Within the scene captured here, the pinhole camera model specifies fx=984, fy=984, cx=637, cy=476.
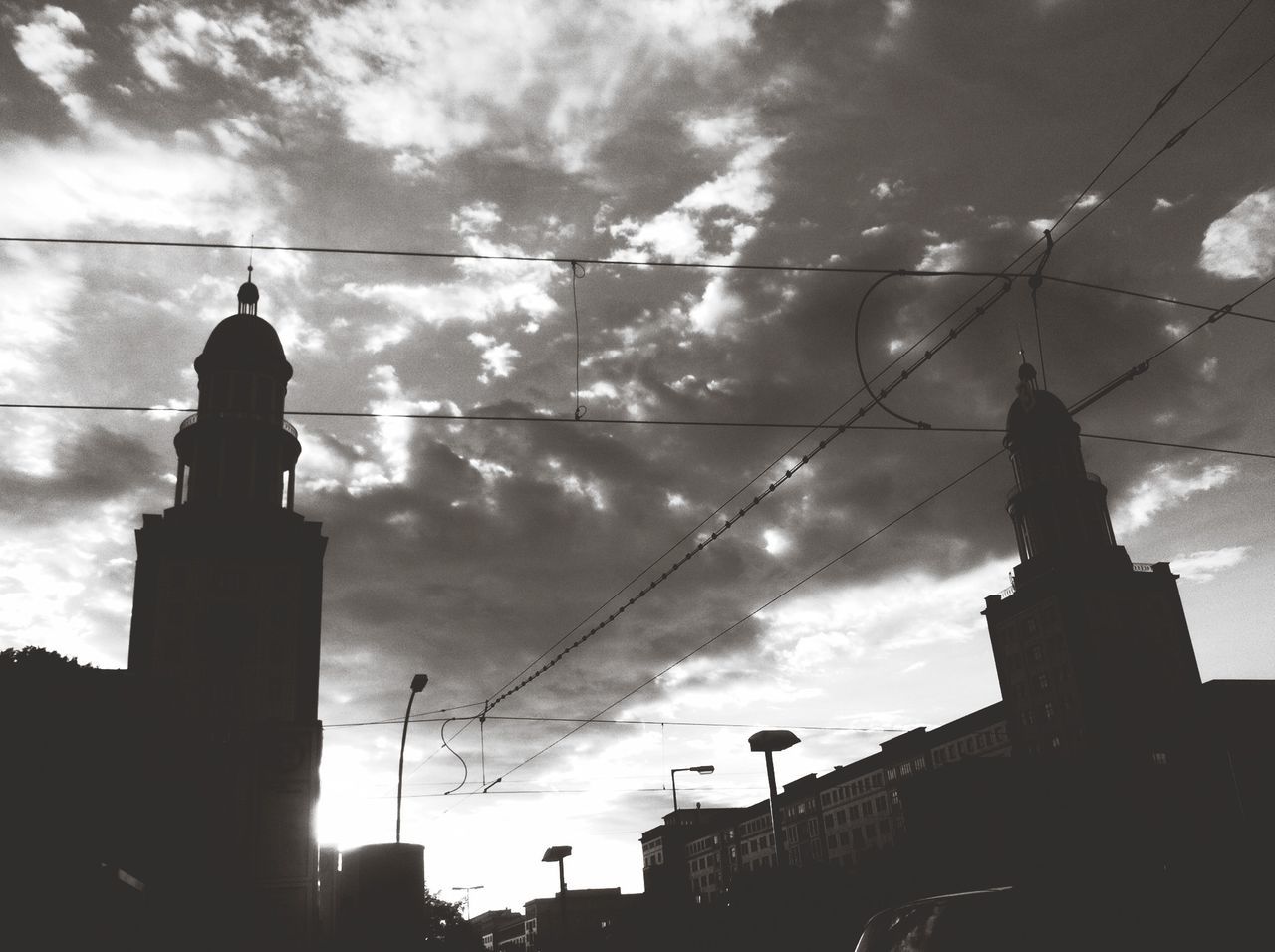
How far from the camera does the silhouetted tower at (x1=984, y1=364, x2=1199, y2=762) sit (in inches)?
3322

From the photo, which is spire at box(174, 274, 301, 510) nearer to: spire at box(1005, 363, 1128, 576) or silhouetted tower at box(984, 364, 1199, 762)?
silhouetted tower at box(984, 364, 1199, 762)

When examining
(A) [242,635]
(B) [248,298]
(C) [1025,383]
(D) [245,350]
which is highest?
(B) [248,298]

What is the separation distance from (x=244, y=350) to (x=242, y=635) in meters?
14.1

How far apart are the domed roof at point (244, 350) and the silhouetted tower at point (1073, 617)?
61044 mm

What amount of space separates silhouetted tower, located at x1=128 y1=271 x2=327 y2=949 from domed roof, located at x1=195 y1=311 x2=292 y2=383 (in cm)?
7

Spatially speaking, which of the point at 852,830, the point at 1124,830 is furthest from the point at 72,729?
the point at 852,830

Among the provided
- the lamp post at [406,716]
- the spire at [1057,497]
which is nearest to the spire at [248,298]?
the lamp post at [406,716]

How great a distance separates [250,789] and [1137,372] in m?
37.3

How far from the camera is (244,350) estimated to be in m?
47.5

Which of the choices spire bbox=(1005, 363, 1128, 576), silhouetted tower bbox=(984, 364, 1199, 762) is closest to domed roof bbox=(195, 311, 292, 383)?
silhouetted tower bbox=(984, 364, 1199, 762)

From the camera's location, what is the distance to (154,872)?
84.6ft

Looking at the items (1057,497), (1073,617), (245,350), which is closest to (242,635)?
(245,350)

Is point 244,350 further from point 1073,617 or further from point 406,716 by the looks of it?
point 1073,617

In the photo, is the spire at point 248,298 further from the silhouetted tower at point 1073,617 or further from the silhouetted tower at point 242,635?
the silhouetted tower at point 1073,617
